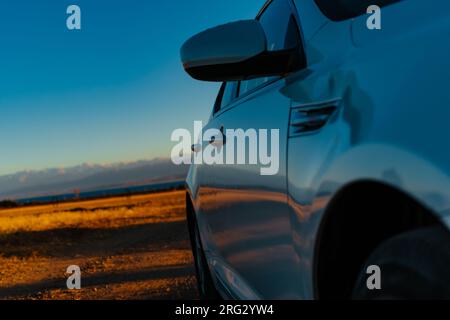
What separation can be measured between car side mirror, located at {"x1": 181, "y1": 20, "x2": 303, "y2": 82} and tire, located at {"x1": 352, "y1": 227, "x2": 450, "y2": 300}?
0.97 metres

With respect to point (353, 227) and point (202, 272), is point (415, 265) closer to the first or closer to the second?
point (353, 227)

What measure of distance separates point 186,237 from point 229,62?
357 inches

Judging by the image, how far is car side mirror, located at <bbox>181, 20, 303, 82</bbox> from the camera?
7.08ft

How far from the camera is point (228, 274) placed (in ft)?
9.65

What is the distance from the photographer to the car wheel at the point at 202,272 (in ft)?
12.6

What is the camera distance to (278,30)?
271 cm

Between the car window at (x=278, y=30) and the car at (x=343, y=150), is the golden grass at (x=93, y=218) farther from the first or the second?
the car at (x=343, y=150)

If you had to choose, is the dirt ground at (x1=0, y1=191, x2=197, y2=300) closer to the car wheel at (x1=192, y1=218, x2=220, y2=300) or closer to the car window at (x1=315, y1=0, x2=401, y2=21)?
the car wheel at (x1=192, y1=218, x2=220, y2=300)

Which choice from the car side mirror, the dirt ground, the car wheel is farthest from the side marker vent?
the dirt ground

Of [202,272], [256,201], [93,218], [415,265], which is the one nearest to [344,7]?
[256,201]

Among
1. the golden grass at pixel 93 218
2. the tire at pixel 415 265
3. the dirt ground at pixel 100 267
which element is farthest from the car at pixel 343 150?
the golden grass at pixel 93 218

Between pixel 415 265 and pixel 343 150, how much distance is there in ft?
1.28

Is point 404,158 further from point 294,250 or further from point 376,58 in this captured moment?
point 294,250

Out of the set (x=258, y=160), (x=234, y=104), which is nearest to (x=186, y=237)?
(x=234, y=104)
